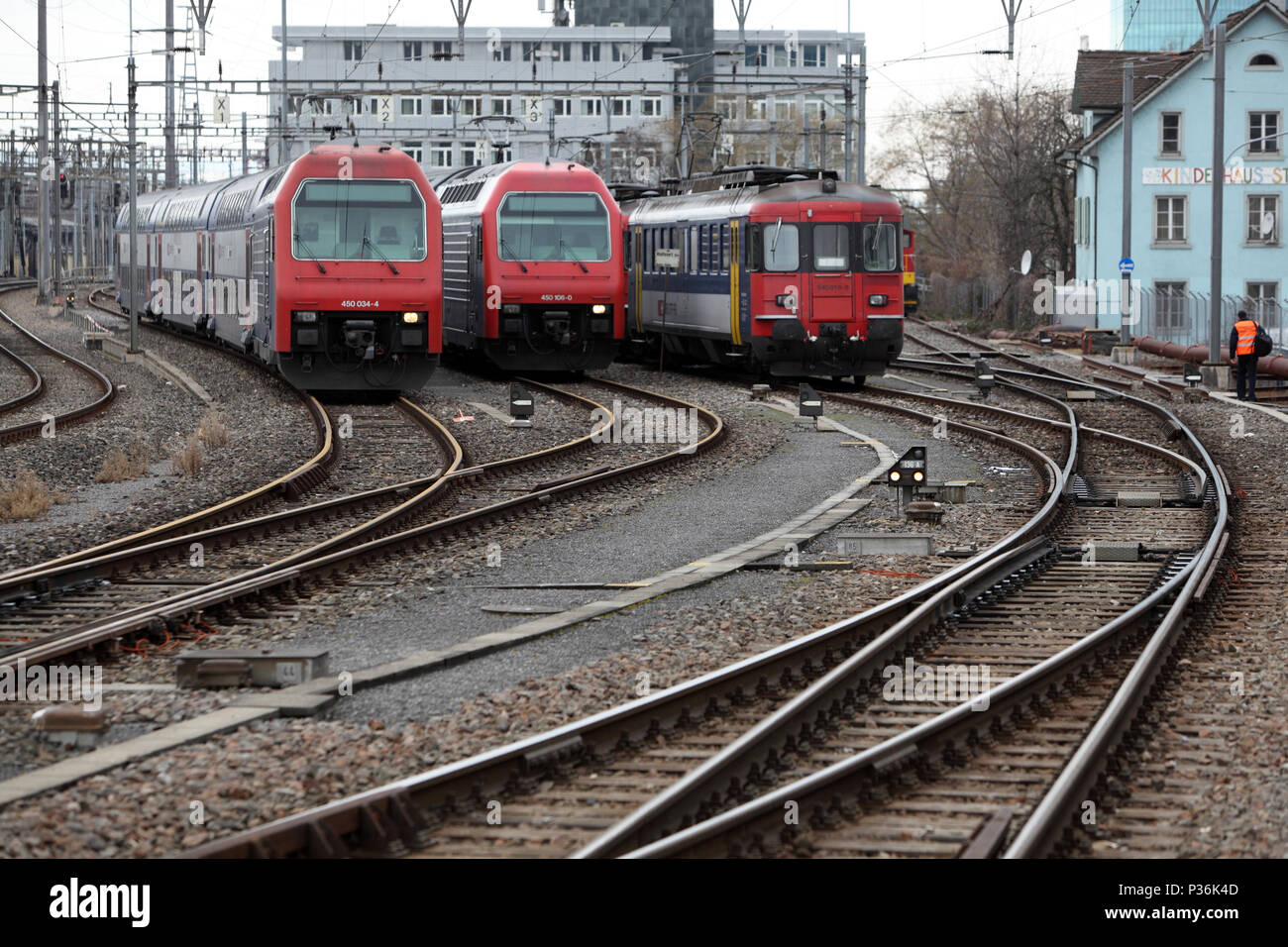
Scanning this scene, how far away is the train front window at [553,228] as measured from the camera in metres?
30.0

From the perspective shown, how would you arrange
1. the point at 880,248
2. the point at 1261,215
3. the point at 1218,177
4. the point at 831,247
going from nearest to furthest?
1. the point at 831,247
2. the point at 880,248
3. the point at 1218,177
4. the point at 1261,215

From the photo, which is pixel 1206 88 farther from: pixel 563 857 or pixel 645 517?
pixel 563 857

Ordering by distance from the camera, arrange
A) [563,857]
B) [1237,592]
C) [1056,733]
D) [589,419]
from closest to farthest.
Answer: [563,857], [1056,733], [1237,592], [589,419]

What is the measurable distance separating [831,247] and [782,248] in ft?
2.58

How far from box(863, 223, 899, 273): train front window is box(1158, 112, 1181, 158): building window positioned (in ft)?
94.3

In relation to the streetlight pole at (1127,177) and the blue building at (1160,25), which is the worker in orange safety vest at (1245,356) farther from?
the blue building at (1160,25)

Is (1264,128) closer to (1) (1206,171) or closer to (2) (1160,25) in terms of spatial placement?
(1) (1206,171)

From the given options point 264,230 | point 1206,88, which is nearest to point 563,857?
point 264,230

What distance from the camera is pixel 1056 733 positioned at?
8500 millimetres

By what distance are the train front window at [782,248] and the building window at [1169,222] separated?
29.0 meters

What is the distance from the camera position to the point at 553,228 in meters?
30.1

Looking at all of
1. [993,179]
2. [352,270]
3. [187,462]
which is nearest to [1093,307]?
[993,179]

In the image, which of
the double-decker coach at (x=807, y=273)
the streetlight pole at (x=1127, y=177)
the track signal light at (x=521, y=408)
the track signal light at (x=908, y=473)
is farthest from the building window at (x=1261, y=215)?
the track signal light at (x=908, y=473)
